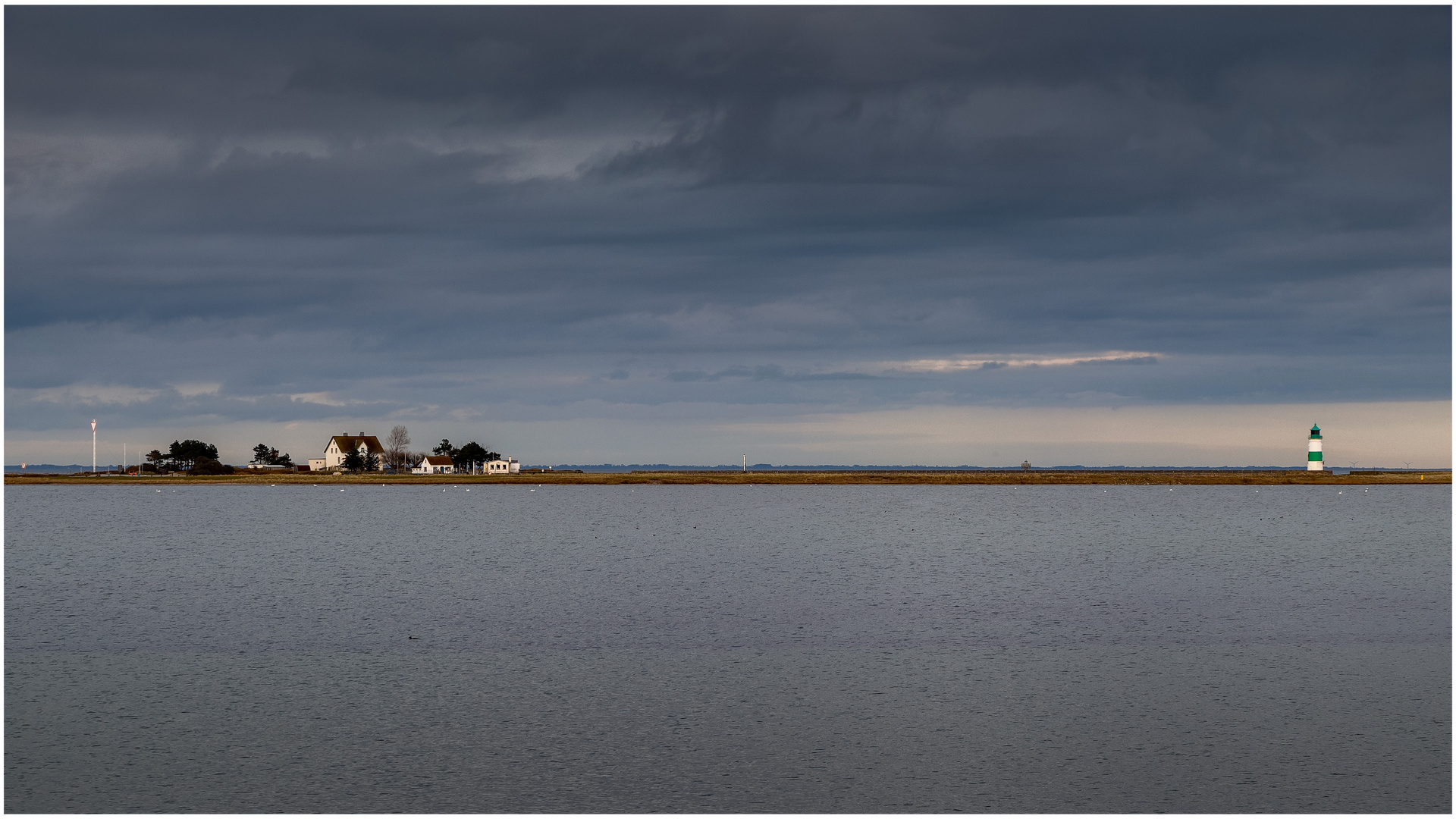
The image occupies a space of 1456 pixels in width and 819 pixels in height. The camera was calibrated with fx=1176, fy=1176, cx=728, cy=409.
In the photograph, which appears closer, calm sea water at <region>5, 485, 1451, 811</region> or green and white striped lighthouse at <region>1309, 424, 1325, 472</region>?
calm sea water at <region>5, 485, 1451, 811</region>

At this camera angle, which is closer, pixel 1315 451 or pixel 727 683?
pixel 727 683

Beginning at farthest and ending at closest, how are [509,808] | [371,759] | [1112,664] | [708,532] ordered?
[708,532] < [1112,664] < [371,759] < [509,808]

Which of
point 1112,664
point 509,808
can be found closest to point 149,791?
point 509,808

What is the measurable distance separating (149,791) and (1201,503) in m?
120

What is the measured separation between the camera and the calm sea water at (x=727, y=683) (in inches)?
568

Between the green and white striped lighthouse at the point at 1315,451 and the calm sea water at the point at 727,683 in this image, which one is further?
the green and white striped lighthouse at the point at 1315,451

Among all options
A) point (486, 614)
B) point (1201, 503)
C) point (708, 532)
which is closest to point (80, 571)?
point (486, 614)

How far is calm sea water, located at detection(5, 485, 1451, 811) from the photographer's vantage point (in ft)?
47.4

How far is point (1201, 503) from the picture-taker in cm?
12088

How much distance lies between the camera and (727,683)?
2067 cm

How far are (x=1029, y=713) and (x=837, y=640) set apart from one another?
8.19 metres

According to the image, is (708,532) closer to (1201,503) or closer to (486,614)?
(486,614)

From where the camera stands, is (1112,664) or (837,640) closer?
(1112,664)

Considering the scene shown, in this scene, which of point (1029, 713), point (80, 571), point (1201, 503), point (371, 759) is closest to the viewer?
point (371, 759)
